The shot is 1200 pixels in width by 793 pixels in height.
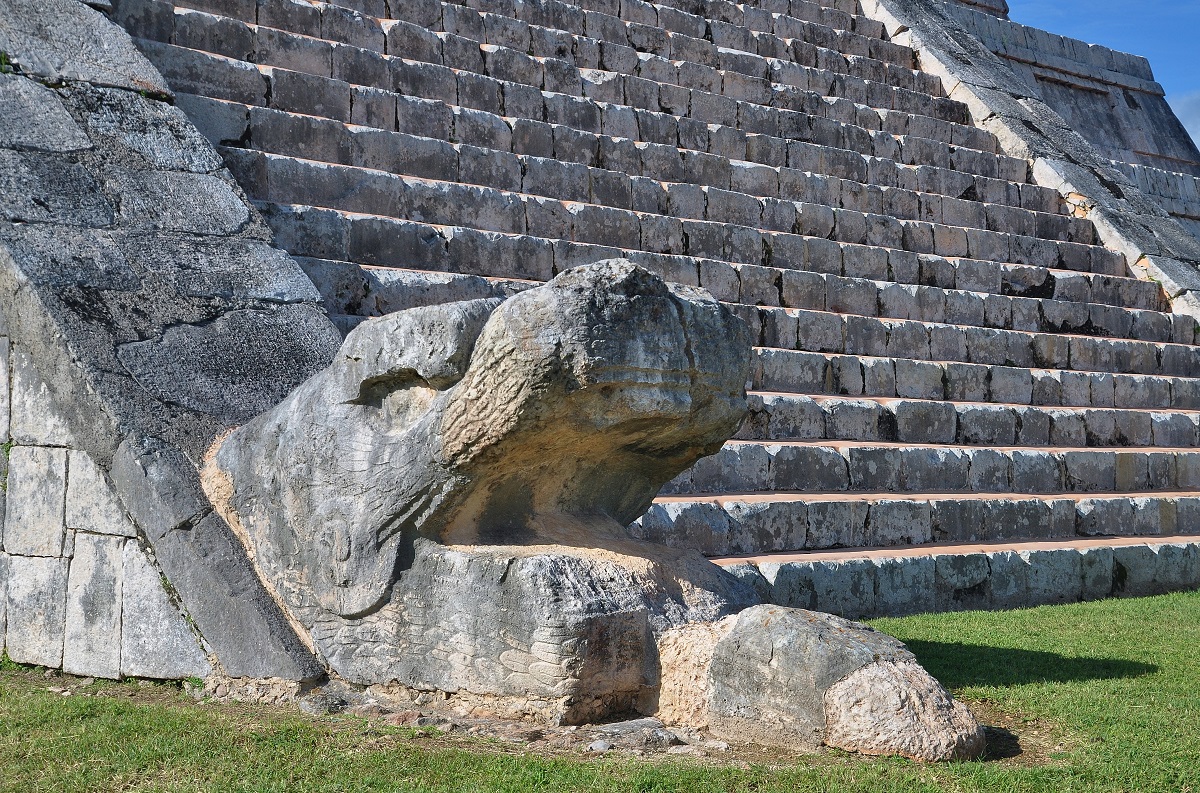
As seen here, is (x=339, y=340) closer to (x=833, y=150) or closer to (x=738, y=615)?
(x=738, y=615)

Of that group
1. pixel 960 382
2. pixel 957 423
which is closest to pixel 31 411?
pixel 957 423

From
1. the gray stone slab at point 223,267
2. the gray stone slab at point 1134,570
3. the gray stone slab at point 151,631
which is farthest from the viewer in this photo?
the gray stone slab at point 1134,570

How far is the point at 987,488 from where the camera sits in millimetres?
7930

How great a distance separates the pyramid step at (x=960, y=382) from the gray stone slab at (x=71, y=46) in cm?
387

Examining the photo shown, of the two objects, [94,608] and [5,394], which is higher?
[5,394]

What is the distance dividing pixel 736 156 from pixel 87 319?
20.5ft

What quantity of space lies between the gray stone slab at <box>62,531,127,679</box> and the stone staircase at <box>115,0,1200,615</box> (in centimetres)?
197

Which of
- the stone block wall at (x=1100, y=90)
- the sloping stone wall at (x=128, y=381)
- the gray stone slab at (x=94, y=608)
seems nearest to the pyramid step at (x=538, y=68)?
the sloping stone wall at (x=128, y=381)

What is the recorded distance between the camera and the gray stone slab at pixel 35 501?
14.7 ft

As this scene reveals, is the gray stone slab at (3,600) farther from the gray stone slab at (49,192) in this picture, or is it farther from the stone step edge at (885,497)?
the stone step edge at (885,497)

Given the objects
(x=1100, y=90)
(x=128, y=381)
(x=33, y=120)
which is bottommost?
(x=128, y=381)

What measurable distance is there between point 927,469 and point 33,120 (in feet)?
17.5

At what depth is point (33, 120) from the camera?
5266 millimetres

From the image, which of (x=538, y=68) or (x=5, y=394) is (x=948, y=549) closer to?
(x=538, y=68)
